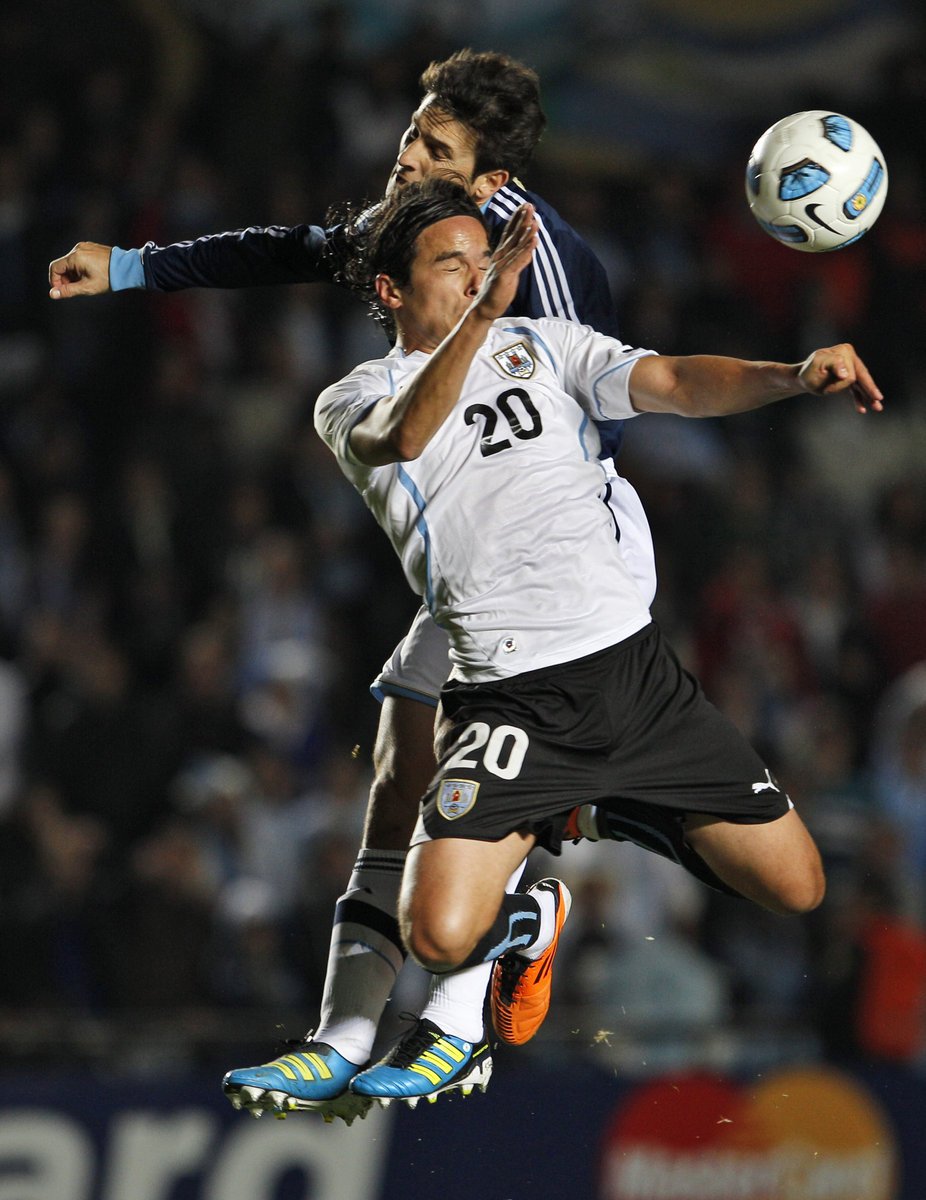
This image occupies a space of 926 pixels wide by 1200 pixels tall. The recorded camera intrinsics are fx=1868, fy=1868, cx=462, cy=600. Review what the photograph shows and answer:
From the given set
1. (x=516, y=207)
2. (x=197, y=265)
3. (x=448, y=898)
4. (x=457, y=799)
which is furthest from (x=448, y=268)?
(x=448, y=898)

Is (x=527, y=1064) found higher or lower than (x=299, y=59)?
lower

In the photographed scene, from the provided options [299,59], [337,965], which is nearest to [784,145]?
[337,965]

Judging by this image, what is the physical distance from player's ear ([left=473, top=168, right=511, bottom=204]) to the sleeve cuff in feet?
3.16

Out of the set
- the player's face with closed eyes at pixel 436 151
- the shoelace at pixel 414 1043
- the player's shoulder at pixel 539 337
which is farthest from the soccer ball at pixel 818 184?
the shoelace at pixel 414 1043

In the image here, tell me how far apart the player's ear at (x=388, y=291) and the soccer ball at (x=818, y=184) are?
101 centimetres

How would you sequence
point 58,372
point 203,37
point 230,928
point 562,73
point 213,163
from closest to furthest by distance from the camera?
point 230,928 → point 58,372 → point 213,163 → point 203,37 → point 562,73

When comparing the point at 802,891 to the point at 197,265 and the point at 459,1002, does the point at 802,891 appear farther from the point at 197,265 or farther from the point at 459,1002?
the point at 197,265

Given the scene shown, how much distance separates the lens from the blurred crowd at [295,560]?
793cm

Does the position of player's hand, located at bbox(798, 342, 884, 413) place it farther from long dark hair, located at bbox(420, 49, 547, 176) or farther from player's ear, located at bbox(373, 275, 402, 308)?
long dark hair, located at bbox(420, 49, 547, 176)

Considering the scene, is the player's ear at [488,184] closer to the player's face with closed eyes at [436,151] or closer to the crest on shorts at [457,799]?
the player's face with closed eyes at [436,151]

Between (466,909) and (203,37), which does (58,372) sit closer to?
(203,37)

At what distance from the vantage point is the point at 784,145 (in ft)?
15.9

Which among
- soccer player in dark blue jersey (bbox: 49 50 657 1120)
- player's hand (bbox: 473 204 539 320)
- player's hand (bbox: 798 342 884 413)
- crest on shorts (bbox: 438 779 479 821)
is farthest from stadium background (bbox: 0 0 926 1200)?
player's hand (bbox: 473 204 539 320)

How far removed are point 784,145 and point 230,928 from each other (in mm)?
4475
